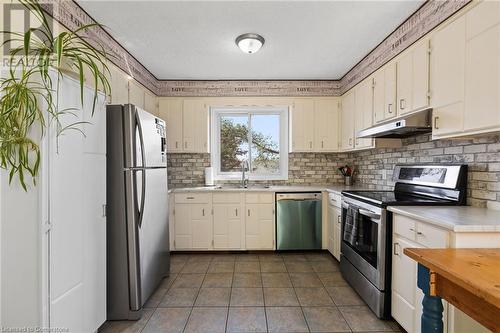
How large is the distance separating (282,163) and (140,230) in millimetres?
2564

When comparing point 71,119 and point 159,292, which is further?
point 159,292

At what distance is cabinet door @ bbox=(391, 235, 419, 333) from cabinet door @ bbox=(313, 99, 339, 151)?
6.96 ft

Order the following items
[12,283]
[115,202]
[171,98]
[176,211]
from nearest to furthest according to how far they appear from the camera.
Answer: [12,283] → [115,202] → [176,211] → [171,98]

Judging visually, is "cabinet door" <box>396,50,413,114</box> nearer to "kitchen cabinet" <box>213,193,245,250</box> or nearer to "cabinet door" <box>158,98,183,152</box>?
"kitchen cabinet" <box>213,193,245,250</box>

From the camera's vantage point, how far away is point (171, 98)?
388 centimetres

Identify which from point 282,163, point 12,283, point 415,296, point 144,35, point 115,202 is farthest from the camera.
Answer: point 282,163

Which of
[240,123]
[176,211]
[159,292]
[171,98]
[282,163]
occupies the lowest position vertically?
[159,292]

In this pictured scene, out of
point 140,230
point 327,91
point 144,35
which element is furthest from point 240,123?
point 140,230

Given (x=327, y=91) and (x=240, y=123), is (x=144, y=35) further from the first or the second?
(x=327, y=91)

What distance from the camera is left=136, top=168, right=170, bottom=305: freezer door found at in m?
2.18

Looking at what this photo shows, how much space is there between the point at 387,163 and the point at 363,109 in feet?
2.35

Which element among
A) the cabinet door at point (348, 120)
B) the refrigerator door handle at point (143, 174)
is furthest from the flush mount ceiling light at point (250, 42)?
the cabinet door at point (348, 120)

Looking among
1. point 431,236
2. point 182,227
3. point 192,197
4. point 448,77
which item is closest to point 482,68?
point 448,77

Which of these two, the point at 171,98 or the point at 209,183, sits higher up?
the point at 171,98
